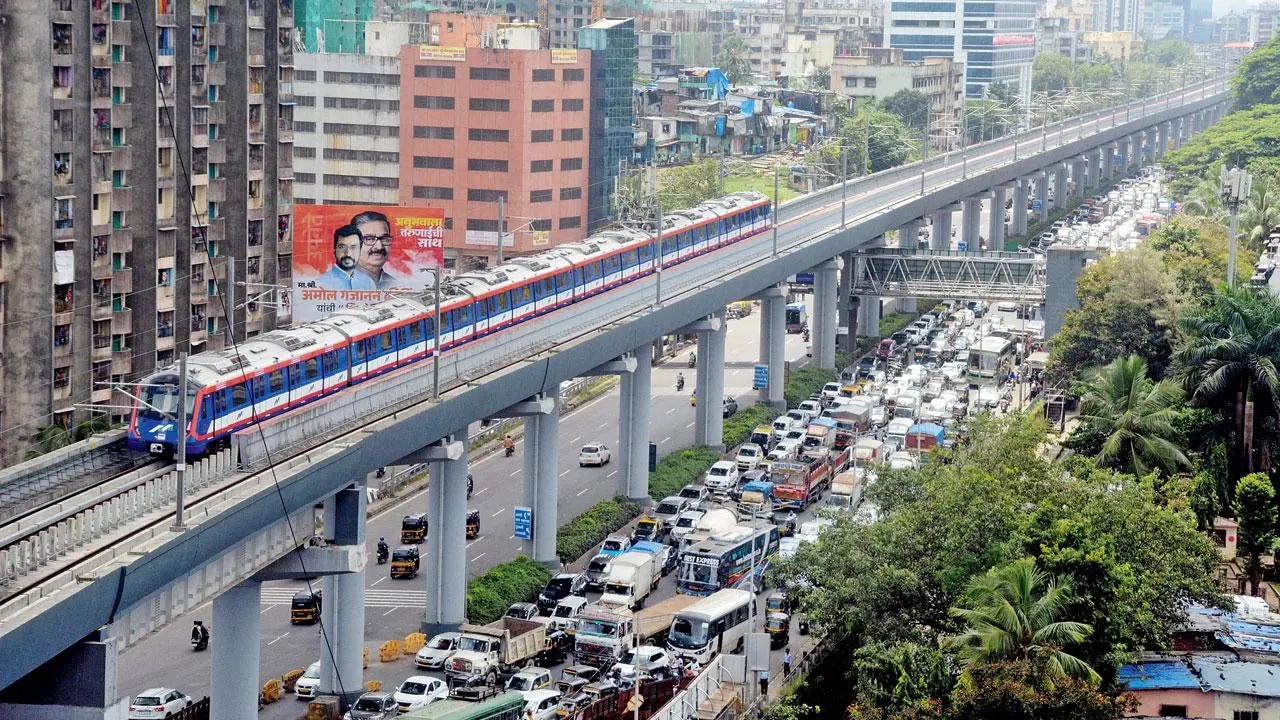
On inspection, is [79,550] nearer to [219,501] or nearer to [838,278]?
[219,501]

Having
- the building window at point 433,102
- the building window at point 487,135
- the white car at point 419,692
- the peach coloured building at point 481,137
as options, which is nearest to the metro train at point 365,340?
the white car at point 419,692

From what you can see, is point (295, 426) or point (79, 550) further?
point (295, 426)

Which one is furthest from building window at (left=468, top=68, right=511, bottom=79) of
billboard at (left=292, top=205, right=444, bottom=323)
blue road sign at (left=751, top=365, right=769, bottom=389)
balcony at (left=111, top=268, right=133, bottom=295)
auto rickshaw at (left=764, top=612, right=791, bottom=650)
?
auto rickshaw at (left=764, top=612, right=791, bottom=650)

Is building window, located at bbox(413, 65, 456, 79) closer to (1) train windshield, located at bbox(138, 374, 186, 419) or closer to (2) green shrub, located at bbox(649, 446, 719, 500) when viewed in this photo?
(2) green shrub, located at bbox(649, 446, 719, 500)

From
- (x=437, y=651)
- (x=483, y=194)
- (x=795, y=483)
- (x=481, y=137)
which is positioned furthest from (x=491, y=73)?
(x=437, y=651)

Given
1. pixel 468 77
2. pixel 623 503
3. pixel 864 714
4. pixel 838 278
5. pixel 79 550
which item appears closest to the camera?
pixel 79 550

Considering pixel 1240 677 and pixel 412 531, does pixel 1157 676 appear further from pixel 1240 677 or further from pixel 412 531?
pixel 412 531

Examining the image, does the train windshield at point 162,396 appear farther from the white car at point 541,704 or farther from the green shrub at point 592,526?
the green shrub at point 592,526

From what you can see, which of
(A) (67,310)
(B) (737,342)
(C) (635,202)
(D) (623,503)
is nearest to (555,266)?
(D) (623,503)
